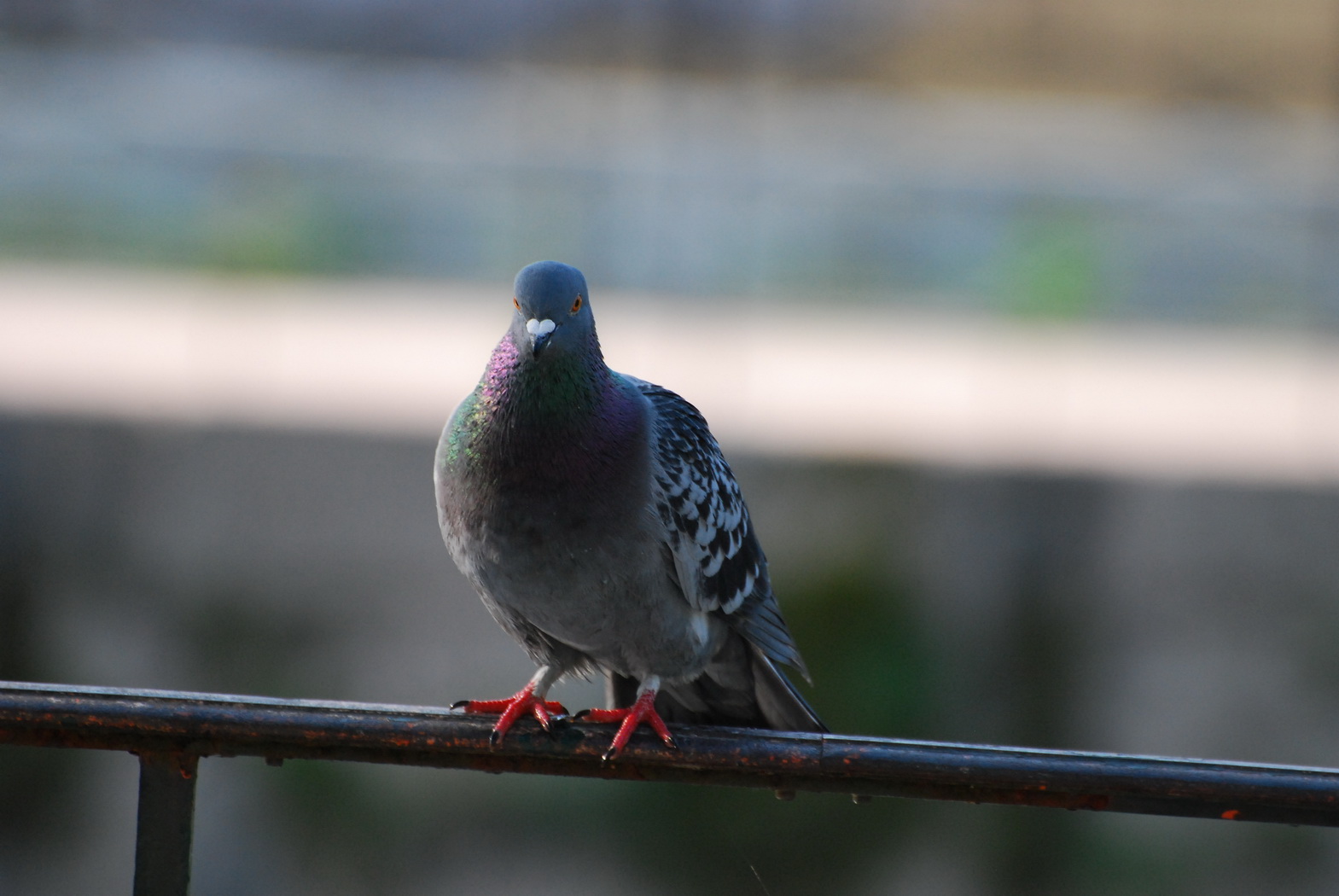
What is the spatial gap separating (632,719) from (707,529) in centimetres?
52

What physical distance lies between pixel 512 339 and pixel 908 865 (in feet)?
15.8

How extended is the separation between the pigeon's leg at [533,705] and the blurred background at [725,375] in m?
2.68

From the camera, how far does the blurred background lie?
6.12 metres

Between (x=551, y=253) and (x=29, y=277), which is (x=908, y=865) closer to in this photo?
(x=551, y=253)

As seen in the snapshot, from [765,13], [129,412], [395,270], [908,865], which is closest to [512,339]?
[129,412]

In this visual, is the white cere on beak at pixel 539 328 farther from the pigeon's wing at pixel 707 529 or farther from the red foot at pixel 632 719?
the red foot at pixel 632 719

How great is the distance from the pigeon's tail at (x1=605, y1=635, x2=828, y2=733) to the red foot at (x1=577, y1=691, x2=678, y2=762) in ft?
1.18

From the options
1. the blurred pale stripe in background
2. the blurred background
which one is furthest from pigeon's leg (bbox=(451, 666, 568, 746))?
the blurred pale stripe in background

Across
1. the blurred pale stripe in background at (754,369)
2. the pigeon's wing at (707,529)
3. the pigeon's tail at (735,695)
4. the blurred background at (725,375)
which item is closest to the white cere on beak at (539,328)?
the pigeon's wing at (707,529)

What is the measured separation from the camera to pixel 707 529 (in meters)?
2.86

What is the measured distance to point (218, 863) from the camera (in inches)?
244

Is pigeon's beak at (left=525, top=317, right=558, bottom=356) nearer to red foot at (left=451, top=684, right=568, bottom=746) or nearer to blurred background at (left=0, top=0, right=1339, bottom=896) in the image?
red foot at (left=451, top=684, right=568, bottom=746)

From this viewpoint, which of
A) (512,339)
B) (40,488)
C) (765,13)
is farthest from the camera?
(765,13)

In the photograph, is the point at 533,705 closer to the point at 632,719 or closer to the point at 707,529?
the point at 632,719
